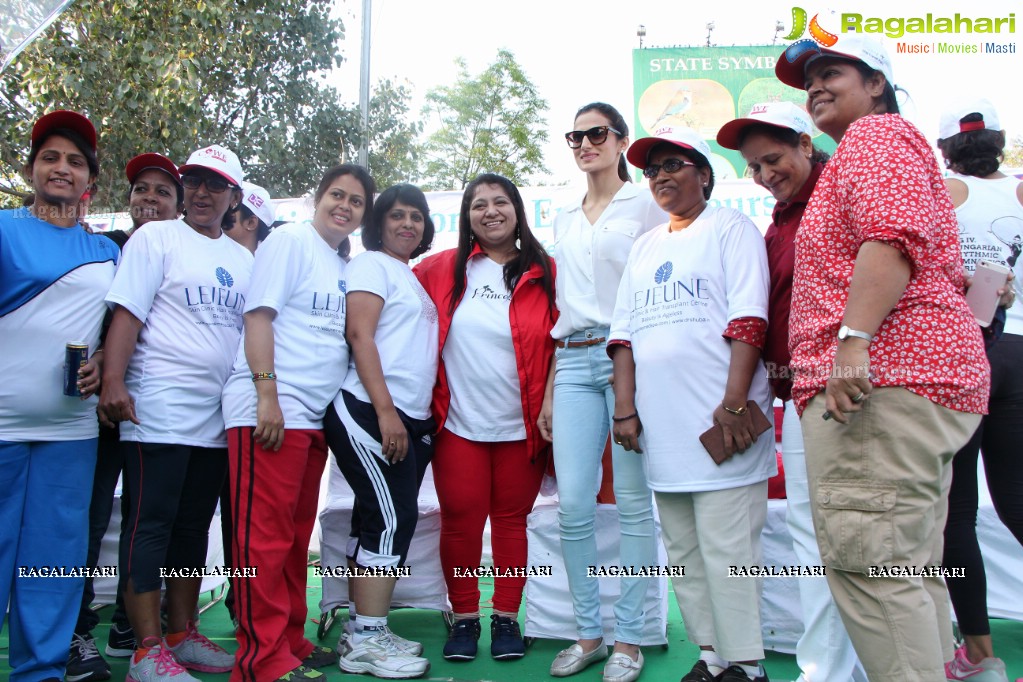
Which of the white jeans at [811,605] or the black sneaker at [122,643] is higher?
the white jeans at [811,605]

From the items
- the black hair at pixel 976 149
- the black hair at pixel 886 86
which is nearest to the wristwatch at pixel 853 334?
the black hair at pixel 886 86

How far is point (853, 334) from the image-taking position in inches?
72.0

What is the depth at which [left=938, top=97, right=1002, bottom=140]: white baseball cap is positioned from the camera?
290cm

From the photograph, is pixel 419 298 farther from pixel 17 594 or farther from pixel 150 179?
pixel 17 594

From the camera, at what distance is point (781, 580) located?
327 cm

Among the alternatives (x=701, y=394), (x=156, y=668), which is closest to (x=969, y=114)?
(x=701, y=394)

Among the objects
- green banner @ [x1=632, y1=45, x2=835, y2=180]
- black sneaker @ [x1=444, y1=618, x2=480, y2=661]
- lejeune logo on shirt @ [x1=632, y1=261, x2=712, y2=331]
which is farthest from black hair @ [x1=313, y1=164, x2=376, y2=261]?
green banner @ [x1=632, y1=45, x2=835, y2=180]

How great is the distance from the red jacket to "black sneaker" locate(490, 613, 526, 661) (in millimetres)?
692

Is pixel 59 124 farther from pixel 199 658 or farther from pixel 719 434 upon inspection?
pixel 719 434

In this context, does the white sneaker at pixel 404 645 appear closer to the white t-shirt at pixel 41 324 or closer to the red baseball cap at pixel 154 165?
the white t-shirt at pixel 41 324

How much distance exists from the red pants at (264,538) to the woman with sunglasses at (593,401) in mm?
994

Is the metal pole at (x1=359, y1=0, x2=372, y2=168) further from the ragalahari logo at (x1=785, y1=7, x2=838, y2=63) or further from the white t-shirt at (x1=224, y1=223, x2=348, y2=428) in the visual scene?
the ragalahari logo at (x1=785, y1=7, x2=838, y2=63)

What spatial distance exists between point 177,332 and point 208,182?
0.63 meters

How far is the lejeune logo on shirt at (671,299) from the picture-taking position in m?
2.72
